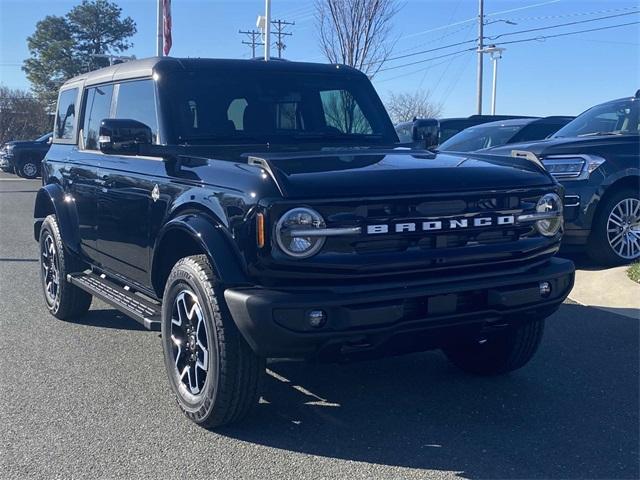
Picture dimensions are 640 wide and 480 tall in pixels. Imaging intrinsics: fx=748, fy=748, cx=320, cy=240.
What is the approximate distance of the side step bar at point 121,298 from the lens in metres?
4.49

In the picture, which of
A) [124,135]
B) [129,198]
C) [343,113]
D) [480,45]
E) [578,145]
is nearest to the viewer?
[124,135]

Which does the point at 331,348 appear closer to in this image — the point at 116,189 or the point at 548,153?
the point at 116,189

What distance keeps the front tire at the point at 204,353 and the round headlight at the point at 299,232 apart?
47cm

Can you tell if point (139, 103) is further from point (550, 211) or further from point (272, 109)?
point (550, 211)

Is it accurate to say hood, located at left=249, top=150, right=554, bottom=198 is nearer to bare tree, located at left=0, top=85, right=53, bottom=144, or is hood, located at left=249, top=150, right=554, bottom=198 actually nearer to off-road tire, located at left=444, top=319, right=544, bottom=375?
off-road tire, located at left=444, top=319, right=544, bottom=375

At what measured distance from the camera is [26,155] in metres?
25.2

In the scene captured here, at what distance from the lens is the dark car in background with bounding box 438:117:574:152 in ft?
35.4

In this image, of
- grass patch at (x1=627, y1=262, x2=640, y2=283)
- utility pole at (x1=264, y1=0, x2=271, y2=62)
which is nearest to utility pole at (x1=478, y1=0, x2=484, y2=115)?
utility pole at (x1=264, y1=0, x2=271, y2=62)

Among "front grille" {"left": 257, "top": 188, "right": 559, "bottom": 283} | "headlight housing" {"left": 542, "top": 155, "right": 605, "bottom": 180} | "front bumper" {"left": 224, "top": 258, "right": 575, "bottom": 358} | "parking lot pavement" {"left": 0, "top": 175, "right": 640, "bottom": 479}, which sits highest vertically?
"headlight housing" {"left": 542, "top": 155, "right": 605, "bottom": 180}

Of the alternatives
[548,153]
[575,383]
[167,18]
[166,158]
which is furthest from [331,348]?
[167,18]

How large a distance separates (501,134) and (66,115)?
256 inches

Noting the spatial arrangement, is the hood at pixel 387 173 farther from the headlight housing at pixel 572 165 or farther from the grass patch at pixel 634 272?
the headlight housing at pixel 572 165

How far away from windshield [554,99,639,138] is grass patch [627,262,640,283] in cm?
182

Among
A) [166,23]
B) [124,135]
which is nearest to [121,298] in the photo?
Answer: [124,135]
